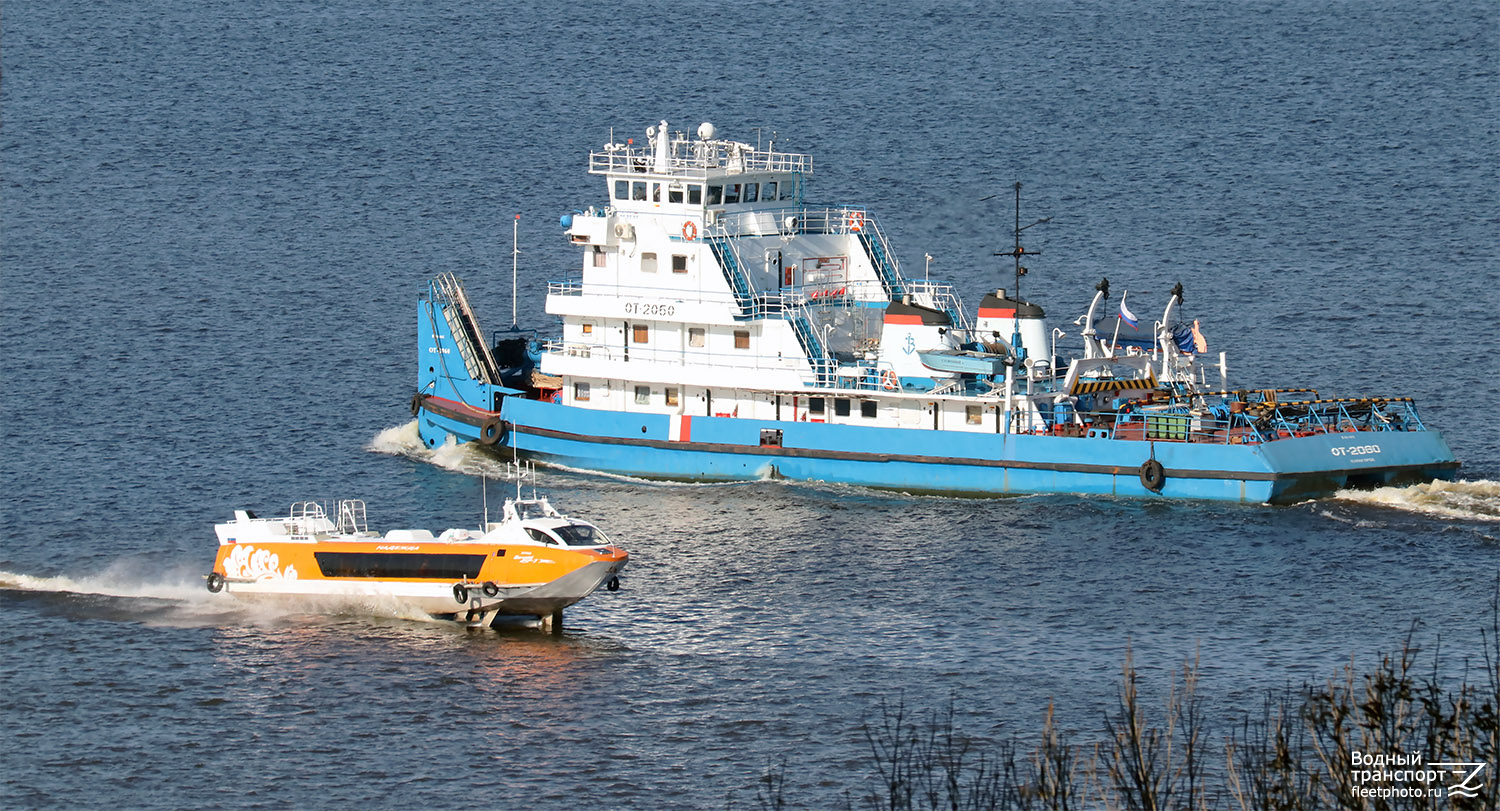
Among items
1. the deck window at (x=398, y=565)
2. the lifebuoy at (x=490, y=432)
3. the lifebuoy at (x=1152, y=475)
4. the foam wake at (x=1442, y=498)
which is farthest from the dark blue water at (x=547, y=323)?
the deck window at (x=398, y=565)

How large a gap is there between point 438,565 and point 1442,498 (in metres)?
22.0

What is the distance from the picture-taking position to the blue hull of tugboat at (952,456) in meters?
50.7

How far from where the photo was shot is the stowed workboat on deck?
1672 inches

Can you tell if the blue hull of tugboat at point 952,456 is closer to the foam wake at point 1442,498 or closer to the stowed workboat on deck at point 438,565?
the foam wake at point 1442,498

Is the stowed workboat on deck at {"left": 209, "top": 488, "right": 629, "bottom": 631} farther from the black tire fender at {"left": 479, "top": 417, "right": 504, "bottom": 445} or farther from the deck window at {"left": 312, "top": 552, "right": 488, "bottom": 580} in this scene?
the black tire fender at {"left": 479, "top": 417, "right": 504, "bottom": 445}

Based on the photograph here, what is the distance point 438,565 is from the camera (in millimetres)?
43031

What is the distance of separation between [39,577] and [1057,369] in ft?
80.2

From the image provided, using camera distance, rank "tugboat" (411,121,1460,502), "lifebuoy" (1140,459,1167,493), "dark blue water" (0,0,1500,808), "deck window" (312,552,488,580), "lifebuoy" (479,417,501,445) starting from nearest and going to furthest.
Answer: "dark blue water" (0,0,1500,808) < "deck window" (312,552,488,580) < "lifebuoy" (1140,459,1167,493) < "tugboat" (411,121,1460,502) < "lifebuoy" (479,417,501,445)

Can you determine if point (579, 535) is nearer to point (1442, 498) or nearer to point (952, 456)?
point (952, 456)

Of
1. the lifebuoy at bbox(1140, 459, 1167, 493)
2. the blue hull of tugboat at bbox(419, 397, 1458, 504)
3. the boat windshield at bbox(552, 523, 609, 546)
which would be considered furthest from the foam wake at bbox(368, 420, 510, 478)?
the lifebuoy at bbox(1140, 459, 1167, 493)

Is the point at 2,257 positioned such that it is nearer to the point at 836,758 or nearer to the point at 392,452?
the point at 392,452

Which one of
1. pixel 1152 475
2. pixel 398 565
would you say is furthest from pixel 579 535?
pixel 1152 475

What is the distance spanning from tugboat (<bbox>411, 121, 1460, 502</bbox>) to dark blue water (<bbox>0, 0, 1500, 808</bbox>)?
1.03 meters

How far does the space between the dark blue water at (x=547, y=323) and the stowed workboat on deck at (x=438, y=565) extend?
25.1 inches
